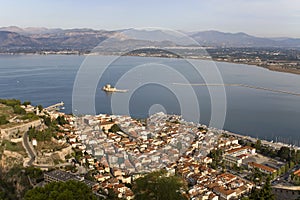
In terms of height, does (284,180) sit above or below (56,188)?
below

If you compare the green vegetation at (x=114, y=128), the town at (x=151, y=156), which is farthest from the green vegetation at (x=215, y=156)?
the green vegetation at (x=114, y=128)

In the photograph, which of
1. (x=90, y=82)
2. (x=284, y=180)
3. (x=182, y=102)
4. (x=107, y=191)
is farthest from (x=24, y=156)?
(x=90, y=82)

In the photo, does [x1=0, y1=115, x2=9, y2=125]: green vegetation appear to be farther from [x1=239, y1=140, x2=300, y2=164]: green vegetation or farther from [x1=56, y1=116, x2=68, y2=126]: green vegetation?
[x1=239, y1=140, x2=300, y2=164]: green vegetation

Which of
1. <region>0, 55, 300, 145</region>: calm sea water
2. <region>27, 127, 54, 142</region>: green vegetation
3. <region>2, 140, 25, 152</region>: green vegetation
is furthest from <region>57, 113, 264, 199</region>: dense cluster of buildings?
<region>0, 55, 300, 145</region>: calm sea water

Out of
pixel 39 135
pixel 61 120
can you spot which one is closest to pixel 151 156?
pixel 39 135

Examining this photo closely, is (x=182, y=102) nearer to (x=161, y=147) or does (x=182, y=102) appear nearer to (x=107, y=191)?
(x=161, y=147)

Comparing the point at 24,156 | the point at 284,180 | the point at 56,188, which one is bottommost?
the point at 284,180

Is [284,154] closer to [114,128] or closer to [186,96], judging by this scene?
[114,128]

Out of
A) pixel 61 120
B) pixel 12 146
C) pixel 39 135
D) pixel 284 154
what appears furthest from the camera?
pixel 61 120

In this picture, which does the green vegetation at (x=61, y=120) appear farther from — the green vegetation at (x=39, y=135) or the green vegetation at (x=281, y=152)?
the green vegetation at (x=281, y=152)
